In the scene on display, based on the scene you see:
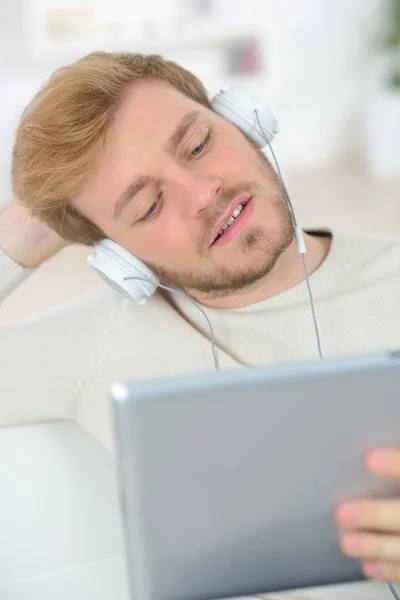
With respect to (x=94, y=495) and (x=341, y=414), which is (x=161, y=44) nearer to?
(x=94, y=495)

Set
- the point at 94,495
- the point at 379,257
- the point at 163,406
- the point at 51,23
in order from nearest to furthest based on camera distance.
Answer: the point at 163,406, the point at 94,495, the point at 379,257, the point at 51,23

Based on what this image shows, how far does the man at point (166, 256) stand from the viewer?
1337 mm

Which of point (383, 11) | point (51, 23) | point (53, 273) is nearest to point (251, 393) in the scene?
point (53, 273)

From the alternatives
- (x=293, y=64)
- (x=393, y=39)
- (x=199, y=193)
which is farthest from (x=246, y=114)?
(x=293, y=64)

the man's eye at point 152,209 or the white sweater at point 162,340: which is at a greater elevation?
the man's eye at point 152,209

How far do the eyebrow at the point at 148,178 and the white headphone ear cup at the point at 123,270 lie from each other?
8 centimetres

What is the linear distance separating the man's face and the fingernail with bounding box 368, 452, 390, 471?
60 cm

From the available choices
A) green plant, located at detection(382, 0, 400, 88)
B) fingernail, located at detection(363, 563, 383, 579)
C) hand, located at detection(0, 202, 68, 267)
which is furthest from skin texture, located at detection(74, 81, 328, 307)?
green plant, located at detection(382, 0, 400, 88)

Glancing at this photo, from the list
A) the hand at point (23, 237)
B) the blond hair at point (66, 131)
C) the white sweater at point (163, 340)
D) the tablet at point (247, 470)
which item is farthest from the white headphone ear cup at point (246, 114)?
the tablet at point (247, 470)

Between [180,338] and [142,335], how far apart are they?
63 millimetres

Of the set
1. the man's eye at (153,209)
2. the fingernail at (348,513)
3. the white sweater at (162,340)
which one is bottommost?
the white sweater at (162,340)

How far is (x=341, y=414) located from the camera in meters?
0.77

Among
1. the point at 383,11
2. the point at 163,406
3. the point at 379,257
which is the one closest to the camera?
the point at 163,406

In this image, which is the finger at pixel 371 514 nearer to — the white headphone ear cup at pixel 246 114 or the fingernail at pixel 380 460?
the fingernail at pixel 380 460
